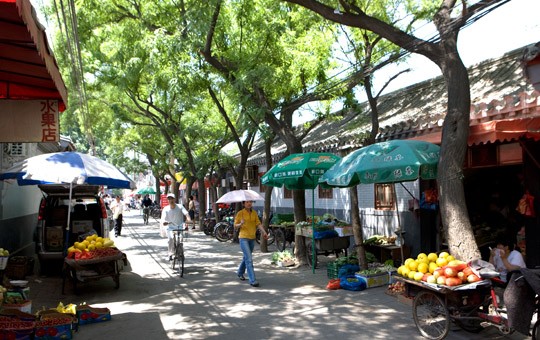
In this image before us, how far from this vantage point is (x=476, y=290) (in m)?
5.52

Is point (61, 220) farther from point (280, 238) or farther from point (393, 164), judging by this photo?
point (393, 164)

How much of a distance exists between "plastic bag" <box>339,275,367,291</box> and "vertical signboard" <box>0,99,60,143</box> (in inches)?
225

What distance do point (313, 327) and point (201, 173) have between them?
1711cm

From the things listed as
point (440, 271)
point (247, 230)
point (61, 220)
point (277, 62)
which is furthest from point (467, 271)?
point (61, 220)

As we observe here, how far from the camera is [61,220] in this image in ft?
37.7

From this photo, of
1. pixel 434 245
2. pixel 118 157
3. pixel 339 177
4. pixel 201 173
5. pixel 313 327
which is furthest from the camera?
pixel 118 157

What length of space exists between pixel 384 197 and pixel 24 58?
33.1 ft

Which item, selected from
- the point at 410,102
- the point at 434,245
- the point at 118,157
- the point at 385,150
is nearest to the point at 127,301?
the point at 385,150

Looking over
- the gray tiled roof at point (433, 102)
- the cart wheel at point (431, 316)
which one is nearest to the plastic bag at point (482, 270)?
the cart wheel at point (431, 316)

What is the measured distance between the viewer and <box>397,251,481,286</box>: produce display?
554 cm

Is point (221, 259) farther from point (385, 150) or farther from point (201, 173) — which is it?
point (201, 173)

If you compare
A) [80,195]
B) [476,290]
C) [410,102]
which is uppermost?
[410,102]

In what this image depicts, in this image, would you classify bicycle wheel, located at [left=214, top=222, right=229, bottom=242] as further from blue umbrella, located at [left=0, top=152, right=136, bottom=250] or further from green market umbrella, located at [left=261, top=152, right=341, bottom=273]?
blue umbrella, located at [left=0, top=152, right=136, bottom=250]

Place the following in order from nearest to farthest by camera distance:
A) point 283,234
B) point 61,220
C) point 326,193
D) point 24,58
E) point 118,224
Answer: point 24,58
point 61,220
point 283,234
point 326,193
point 118,224
